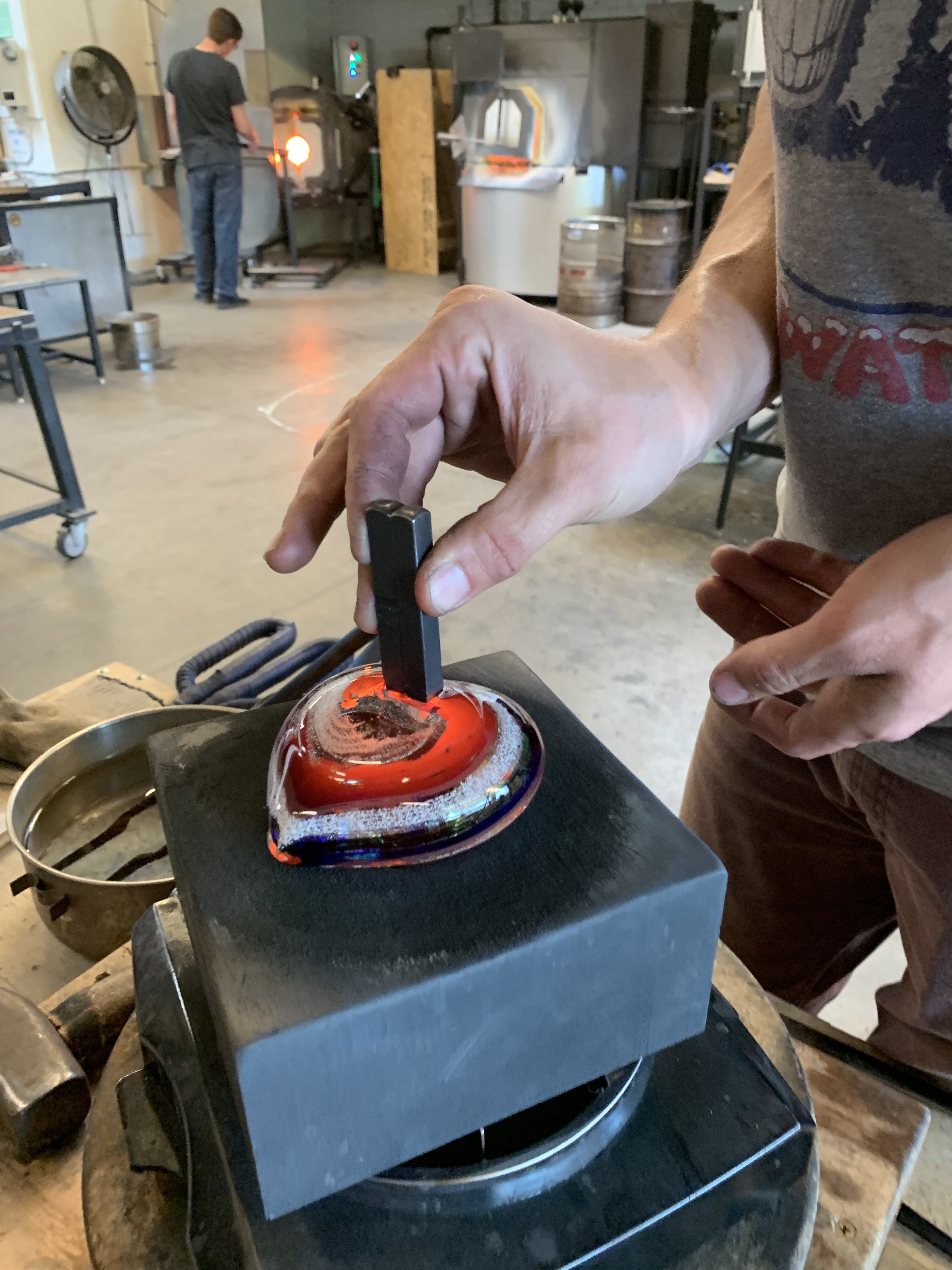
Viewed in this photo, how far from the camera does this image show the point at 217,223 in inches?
209

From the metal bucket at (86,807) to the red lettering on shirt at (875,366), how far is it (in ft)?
2.19

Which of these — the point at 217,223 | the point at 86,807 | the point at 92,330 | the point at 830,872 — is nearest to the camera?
the point at 830,872

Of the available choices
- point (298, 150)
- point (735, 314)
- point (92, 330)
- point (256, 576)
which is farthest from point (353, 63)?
point (735, 314)

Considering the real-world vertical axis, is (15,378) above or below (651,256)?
below

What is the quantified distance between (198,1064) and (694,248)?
15.6ft

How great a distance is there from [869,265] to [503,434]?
273mm

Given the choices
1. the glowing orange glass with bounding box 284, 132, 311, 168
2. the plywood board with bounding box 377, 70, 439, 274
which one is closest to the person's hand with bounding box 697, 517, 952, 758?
the plywood board with bounding box 377, 70, 439, 274

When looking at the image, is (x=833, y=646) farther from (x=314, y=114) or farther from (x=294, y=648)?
(x=314, y=114)

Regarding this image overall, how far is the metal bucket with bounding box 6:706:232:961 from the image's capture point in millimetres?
891

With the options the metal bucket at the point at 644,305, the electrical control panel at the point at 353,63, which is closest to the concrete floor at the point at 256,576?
the metal bucket at the point at 644,305

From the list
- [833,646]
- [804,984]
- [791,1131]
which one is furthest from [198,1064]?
[804,984]

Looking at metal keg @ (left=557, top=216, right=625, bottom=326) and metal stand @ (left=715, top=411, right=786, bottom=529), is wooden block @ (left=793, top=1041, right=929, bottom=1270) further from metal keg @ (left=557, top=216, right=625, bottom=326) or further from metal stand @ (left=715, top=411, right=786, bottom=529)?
metal keg @ (left=557, top=216, right=625, bottom=326)

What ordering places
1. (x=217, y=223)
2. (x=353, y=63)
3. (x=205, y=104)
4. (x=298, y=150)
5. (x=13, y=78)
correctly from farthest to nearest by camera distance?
(x=353, y=63)
(x=298, y=150)
(x=13, y=78)
(x=217, y=223)
(x=205, y=104)

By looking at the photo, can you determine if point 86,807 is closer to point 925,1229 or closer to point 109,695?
point 109,695
